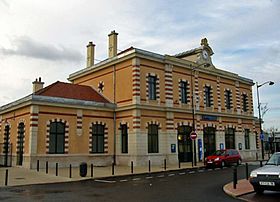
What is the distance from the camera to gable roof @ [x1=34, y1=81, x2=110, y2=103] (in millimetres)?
28281

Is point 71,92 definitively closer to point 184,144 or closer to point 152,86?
point 152,86

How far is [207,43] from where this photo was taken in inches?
1475

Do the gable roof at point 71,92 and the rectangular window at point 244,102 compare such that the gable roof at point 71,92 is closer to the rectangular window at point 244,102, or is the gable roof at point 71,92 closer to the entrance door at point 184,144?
the entrance door at point 184,144

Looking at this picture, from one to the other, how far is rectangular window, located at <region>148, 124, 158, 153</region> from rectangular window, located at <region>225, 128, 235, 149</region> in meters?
11.5

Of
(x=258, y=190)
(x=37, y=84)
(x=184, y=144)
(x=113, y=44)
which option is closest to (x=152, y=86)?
(x=184, y=144)

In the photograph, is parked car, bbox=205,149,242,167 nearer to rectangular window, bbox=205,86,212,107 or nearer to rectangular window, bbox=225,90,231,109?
rectangular window, bbox=205,86,212,107

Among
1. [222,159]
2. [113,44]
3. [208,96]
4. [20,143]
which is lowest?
[222,159]

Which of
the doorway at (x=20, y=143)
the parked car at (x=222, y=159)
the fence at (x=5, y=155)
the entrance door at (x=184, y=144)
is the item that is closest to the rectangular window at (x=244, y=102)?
the entrance door at (x=184, y=144)

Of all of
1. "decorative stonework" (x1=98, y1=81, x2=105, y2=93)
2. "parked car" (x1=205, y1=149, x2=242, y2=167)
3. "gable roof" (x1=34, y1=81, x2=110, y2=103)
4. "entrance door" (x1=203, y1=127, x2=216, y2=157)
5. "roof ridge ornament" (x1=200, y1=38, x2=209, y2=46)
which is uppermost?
"roof ridge ornament" (x1=200, y1=38, x2=209, y2=46)

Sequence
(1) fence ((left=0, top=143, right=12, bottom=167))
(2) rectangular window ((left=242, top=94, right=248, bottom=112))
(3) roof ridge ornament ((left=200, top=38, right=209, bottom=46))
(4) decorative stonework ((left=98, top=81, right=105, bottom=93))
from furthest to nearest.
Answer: (2) rectangular window ((left=242, top=94, right=248, bottom=112)) → (3) roof ridge ornament ((left=200, top=38, right=209, bottom=46)) → (4) decorative stonework ((left=98, top=81, right=105, bottom=93)) → (1) fence ((left=0, top=143, right=12, bottom=167))

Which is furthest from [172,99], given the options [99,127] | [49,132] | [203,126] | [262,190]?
[262,190]

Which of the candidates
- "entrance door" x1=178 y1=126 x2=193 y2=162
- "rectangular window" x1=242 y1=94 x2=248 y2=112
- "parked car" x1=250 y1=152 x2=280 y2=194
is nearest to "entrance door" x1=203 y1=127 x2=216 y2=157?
"entrance door" x1=178 y1=126 x2=193 y2=162

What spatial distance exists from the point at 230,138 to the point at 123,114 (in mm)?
15255

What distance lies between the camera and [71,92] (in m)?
30.5
